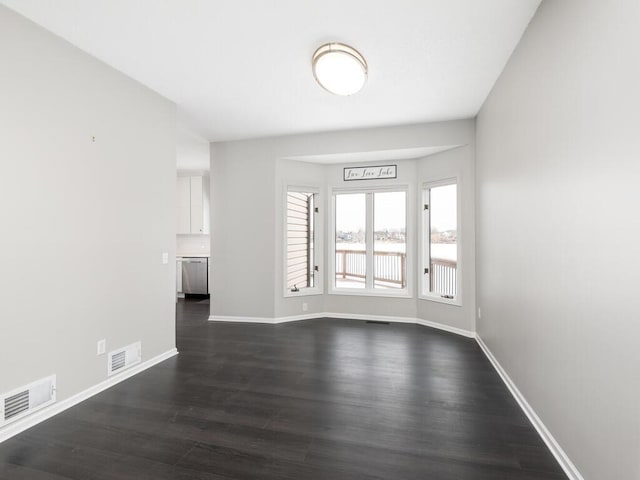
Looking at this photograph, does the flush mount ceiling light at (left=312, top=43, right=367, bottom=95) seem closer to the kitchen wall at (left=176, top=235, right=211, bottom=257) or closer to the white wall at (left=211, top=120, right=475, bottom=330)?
the white wall at (left=211, top=120, right=475, bottom=330)

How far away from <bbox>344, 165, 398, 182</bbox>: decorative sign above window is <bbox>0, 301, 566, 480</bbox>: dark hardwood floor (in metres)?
2.77

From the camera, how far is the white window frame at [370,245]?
16.9ft

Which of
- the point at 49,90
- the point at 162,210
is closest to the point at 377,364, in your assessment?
the point at 162,210

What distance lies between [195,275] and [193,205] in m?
1.58

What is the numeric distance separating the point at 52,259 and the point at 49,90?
4.15ft

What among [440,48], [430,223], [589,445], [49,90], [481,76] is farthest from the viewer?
[430,223]

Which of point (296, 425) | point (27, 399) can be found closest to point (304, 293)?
point (296, 425)

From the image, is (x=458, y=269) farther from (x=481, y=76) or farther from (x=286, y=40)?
(x=286, y=40)

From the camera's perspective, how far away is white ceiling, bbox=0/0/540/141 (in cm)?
226

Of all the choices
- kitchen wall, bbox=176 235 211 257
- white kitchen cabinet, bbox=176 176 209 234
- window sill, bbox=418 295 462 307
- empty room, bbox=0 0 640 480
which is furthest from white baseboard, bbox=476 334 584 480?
kitchen wall, bbox=176 235 211 257

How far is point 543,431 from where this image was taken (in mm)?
2158

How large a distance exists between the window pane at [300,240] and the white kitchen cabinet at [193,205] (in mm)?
2992

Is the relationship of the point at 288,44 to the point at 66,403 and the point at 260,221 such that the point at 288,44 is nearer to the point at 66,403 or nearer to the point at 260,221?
the point at 260,221

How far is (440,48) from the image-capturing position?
274 centimetres
